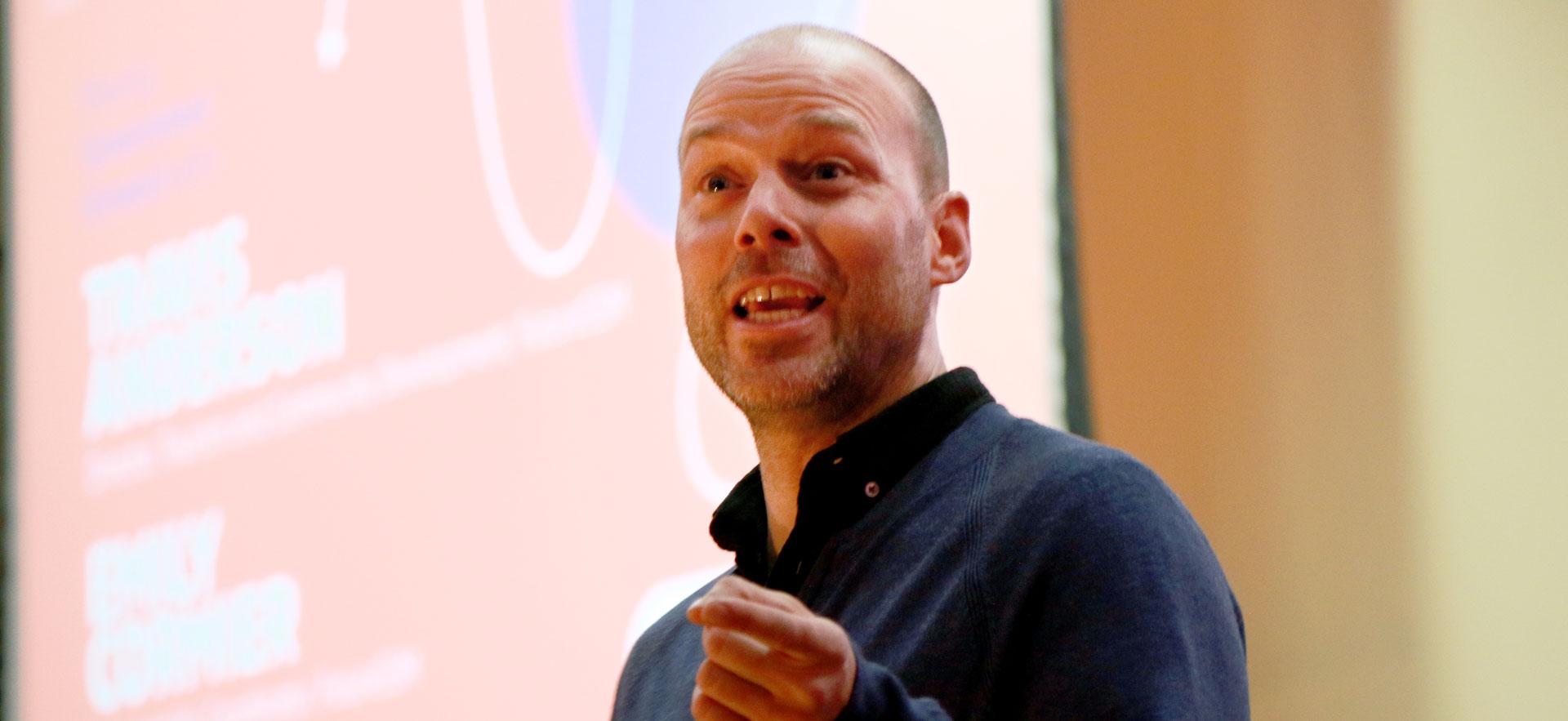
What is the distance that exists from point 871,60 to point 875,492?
1.29ft

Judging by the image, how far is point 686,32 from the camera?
2.32m

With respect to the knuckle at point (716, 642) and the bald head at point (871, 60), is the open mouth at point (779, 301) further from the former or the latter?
the knuckle at point (716, 642)

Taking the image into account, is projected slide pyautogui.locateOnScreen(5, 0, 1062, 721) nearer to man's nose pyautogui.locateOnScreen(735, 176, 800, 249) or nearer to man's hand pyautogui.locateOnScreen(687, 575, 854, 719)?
man's nose pyautogui.locateOnScreen(735, 176, 800, 249)

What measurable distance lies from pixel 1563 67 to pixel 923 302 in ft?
2.80

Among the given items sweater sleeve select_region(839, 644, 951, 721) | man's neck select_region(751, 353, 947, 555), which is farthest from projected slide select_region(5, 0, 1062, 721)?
sweater sleeve select_region(839, 644, 951, 721)

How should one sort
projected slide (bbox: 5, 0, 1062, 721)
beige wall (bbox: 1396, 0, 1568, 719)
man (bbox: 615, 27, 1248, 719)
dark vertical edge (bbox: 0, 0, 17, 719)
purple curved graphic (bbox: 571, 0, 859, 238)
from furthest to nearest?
dark vertical edge (bbox: 0, 0, 17, 719)
purple curved graphic (bbox: 571, 0, 859, 238)
projected slide (bbox: 5, 0, 1062, 721)
beige wall (bbox: 1396, 0, 1568, 719)
man (bbox: 615, 27, 1248, 719)

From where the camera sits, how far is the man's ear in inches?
54.7

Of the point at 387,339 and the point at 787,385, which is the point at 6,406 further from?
the point at 787,385

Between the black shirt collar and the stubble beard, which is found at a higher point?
the stubble beard

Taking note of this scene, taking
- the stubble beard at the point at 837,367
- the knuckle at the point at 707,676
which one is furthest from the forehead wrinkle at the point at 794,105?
Result: the knuckle at the point at 707,676

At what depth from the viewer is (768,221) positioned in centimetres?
128

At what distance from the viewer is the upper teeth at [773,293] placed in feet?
4.21

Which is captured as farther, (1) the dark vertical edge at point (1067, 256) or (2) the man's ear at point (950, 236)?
(1) the dark vertical edge at point (1067, 256)

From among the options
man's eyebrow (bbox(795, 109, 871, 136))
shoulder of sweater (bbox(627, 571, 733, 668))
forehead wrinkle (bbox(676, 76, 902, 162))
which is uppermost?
forehead wrinkle (bbox(676, 76, 902, 162))
